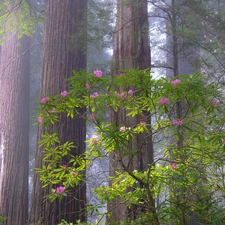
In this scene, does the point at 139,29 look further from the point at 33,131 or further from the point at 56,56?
the point at 33,131

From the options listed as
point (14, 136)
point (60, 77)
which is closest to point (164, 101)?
point (60, 77)

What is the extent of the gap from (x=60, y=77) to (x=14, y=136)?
4.41 meters

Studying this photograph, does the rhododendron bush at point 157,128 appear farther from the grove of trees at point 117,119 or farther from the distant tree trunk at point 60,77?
the distant tree trunk at point 60,77

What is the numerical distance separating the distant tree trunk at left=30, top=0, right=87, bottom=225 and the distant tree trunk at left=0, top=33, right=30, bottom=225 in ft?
6.76

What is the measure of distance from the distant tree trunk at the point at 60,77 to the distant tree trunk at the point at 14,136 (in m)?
2.06

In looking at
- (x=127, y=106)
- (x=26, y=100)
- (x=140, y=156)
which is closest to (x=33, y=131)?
(x=26, y=100)

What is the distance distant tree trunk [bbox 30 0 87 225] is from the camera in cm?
482

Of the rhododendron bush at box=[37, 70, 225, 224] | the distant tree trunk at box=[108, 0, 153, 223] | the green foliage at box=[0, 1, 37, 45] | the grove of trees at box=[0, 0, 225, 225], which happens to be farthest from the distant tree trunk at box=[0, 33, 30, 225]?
the rhododendron bush at box=[37, 70, 225, 224]

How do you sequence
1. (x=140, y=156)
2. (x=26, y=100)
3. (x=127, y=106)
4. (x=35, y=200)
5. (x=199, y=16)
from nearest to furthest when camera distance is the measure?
(x=127, y=106) < (x=140, y=156) < (x=35, y=200) < (x=199, y=16) < (x=26, y=100)

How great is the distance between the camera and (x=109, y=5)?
5891 millimetres

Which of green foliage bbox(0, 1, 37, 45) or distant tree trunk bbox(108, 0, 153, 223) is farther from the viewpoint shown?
green foliage bbox(0, 1, 37, 45)

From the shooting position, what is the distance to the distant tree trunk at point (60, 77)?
15.8ft

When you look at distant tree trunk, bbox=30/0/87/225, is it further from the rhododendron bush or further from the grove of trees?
the rhododendron bush

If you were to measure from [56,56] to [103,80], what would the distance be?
258cm
